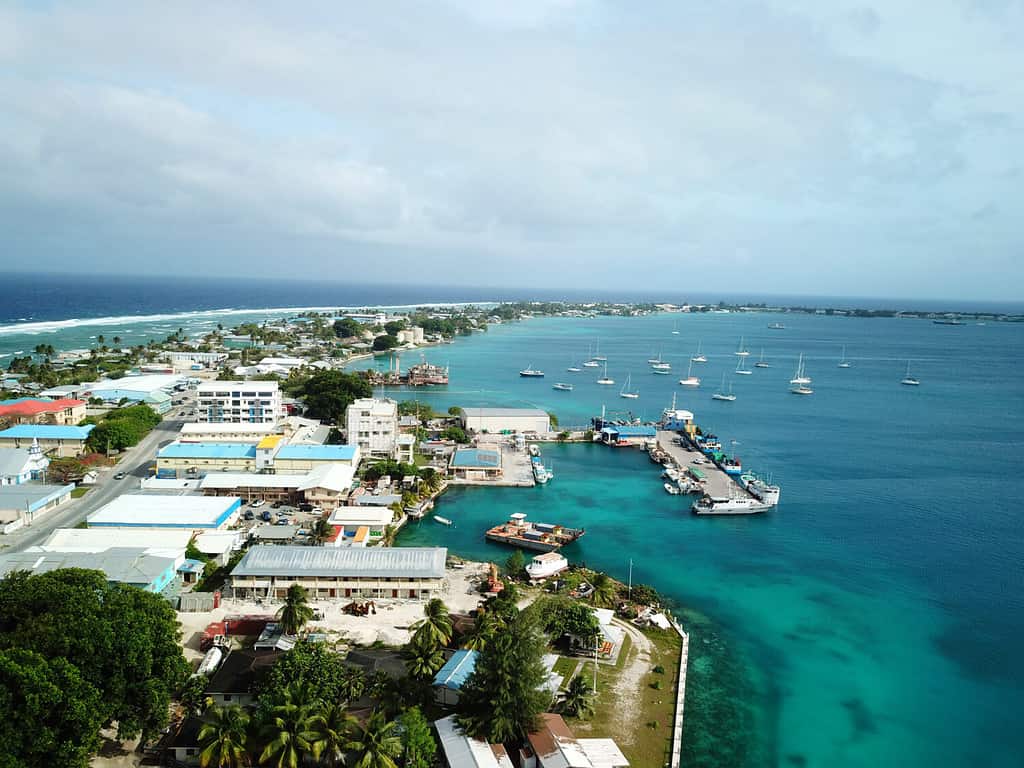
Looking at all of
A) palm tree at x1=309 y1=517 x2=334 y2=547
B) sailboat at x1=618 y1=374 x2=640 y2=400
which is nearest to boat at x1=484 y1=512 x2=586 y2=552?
palm tree at x1=309 y1=517 x2=334 y2=547

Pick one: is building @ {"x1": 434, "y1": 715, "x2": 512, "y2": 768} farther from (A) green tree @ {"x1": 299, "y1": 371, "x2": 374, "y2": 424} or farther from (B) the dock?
(A) green tree @ {"x1": 299, "y1": 371, "x2": 374, "y2": 424}

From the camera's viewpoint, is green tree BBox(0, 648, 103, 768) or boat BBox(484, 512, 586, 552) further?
boat BBox(484, 512, 586, 552)

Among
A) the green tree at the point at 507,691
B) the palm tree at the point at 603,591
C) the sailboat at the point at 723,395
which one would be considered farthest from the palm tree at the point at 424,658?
the sailboat at the point at 723,395

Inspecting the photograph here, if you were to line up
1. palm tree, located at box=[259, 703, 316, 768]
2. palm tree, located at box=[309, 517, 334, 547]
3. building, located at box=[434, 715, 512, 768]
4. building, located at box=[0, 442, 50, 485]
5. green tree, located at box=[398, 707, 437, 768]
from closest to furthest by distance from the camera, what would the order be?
palm tree, located at box=[259, 703, 316, 768], green tree, located at box=[398, 707, 437, 768], building, located at box=[434, 715, 512, 768], palm tree, located at box=[309, 517, 334, 547], building, located at box=[0, 442, 50, 485]

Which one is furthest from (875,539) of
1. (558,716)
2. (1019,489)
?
(558,716)

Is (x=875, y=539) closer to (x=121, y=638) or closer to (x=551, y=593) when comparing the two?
(x=551, y=593)

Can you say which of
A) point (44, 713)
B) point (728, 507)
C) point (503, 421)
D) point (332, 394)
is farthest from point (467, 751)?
point (332, 394)
